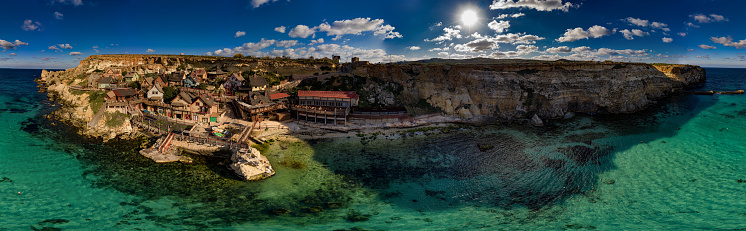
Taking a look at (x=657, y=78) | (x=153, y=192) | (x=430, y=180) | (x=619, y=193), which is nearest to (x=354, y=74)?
(x=430, y=180)

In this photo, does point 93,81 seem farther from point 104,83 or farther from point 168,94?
point 168,94

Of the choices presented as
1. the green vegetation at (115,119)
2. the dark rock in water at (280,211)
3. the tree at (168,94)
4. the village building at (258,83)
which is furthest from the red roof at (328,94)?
the dark rock in water at (280,211)

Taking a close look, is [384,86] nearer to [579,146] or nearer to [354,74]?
[354,74]

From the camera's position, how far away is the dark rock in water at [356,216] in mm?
20828

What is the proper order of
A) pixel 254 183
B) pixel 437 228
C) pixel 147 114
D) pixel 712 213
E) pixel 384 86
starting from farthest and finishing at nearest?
1. pixel 384 86
2. pixel 147 114
3. pixel 254 183
4. pixel 712 213
5. pixel 437 228

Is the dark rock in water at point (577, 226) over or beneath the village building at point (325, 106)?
beneath

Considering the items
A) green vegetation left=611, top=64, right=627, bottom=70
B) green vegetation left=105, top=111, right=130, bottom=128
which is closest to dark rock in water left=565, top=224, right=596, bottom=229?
green vegetation left=611, top=64, right=627, bottom=70

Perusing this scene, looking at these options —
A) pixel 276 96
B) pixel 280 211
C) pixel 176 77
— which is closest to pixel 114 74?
pixel 176 77

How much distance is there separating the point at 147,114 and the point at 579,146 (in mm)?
61775

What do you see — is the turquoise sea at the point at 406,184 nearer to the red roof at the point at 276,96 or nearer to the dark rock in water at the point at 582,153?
the dark rock in water at the point at 582,153

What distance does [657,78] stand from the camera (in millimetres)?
63750

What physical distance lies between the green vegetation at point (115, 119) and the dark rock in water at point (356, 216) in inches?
1635

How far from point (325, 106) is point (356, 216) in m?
30.6

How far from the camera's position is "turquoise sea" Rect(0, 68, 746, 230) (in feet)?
68.1
